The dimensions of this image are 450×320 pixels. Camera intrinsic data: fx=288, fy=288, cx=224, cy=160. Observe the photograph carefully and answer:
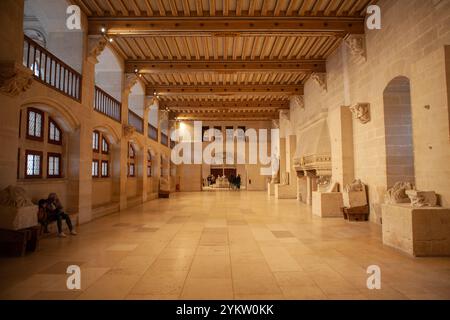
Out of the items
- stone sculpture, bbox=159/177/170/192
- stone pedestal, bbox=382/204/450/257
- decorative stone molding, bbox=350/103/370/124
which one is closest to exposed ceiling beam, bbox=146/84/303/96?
stone sculpture, bbox=159/177/170/192

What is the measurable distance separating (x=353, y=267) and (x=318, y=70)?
30.9 ft

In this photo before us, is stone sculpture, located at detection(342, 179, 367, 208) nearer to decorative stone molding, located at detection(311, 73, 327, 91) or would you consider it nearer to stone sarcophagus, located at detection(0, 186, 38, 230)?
decorative stone molding, located at detection(311, 73, 327, 91)

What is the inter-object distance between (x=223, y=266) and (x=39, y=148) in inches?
234

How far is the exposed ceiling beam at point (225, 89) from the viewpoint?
14797 millimetres

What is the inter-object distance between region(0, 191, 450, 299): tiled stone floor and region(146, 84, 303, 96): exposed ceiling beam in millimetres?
9393

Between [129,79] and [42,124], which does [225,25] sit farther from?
[42,124]

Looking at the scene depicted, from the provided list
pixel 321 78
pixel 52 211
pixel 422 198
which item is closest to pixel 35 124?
pixel 52 211

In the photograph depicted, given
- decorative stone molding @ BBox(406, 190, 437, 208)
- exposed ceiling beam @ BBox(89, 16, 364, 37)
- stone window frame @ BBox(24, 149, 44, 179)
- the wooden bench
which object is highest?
exposed ceiling beam @ BBox(89, 16, 364, 37)

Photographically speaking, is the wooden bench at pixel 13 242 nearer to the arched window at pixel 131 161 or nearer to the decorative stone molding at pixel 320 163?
the decorative stone molding at pixel 320 163

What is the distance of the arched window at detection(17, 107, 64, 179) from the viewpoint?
6824 mm

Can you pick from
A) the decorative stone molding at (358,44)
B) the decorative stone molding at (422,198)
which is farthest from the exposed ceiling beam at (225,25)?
the decorative stone molding at (422,198)

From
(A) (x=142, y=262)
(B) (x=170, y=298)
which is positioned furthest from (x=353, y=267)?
(A) (x=142, y=262)

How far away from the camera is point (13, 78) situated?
4988 mm

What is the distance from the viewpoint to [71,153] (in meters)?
8.15
